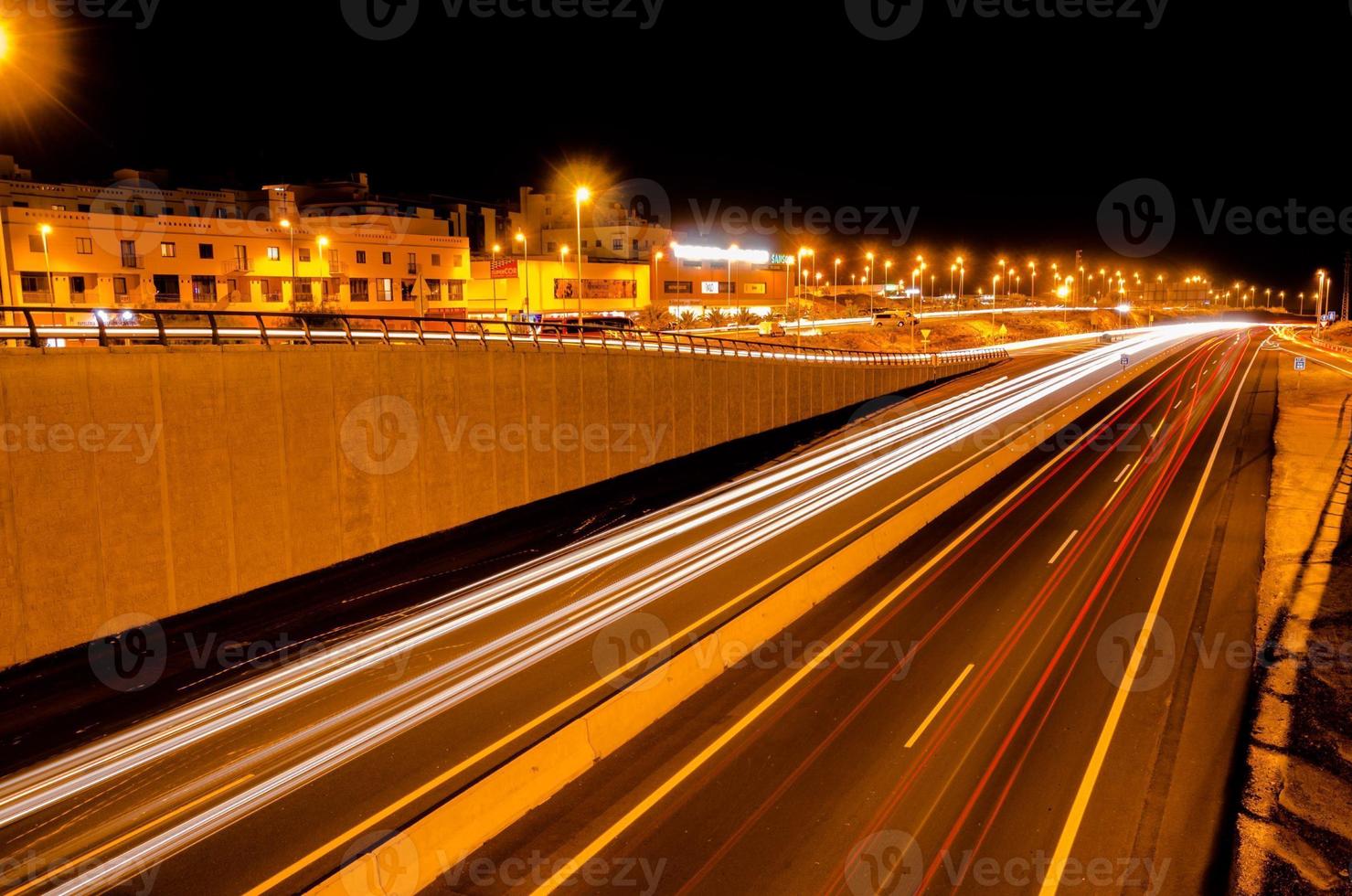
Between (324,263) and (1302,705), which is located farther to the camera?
(324,263)

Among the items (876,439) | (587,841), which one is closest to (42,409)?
(587,841)

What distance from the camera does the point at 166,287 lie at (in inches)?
1585

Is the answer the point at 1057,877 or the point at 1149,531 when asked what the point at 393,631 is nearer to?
the point at 1057,877

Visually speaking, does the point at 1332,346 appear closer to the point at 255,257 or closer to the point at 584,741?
the point at 255,257

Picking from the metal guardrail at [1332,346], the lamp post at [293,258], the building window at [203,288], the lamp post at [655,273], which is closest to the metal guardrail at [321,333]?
the building window at [203,288]

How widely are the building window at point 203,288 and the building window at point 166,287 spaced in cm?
74

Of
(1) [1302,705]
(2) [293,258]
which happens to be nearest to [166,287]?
(2) [293,258]

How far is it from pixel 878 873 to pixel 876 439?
94.9ft

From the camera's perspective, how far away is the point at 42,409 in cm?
1523

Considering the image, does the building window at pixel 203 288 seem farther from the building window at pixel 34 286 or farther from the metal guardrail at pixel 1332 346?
the metal guardrail at pixel 1332 346

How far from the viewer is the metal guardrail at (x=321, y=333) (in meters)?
16.2

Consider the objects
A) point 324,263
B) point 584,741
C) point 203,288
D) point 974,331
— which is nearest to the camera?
point 584,741

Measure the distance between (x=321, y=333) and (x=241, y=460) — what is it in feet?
12.5

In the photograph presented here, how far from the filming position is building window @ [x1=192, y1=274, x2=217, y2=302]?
40.9m
